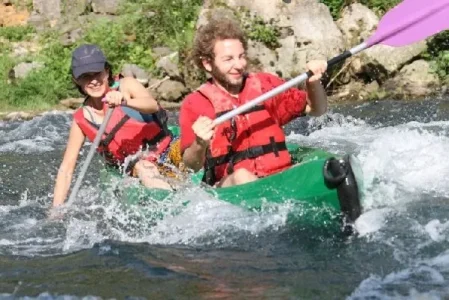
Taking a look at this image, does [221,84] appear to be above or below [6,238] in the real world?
above

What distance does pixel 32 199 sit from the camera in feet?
17.3

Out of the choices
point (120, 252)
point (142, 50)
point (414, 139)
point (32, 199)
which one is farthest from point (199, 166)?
point (142, 50)

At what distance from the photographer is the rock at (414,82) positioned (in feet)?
31.5

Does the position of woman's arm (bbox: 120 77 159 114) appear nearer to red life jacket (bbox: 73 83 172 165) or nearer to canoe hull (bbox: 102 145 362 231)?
red life jacket (bbox: 73 83 172 165)

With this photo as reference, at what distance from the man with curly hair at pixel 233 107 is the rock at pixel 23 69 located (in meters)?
9.06

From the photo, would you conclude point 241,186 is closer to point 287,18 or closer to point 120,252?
point 120,252

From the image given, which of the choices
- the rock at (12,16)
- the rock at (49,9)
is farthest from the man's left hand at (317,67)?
the rock at (12,16)

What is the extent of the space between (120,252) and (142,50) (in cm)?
924

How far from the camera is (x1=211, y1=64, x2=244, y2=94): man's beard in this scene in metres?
3.74

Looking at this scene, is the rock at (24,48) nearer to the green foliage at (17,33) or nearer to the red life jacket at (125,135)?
the green foliage at (17,33)

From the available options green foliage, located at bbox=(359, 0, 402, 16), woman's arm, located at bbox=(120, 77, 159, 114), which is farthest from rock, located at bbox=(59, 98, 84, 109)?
woman's arm, located at bbox=(120, 77, 159, 114)

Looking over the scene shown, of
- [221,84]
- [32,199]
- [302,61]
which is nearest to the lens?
[221,84]

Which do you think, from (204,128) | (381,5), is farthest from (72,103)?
(204,128)

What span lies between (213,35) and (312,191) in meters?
0.90
